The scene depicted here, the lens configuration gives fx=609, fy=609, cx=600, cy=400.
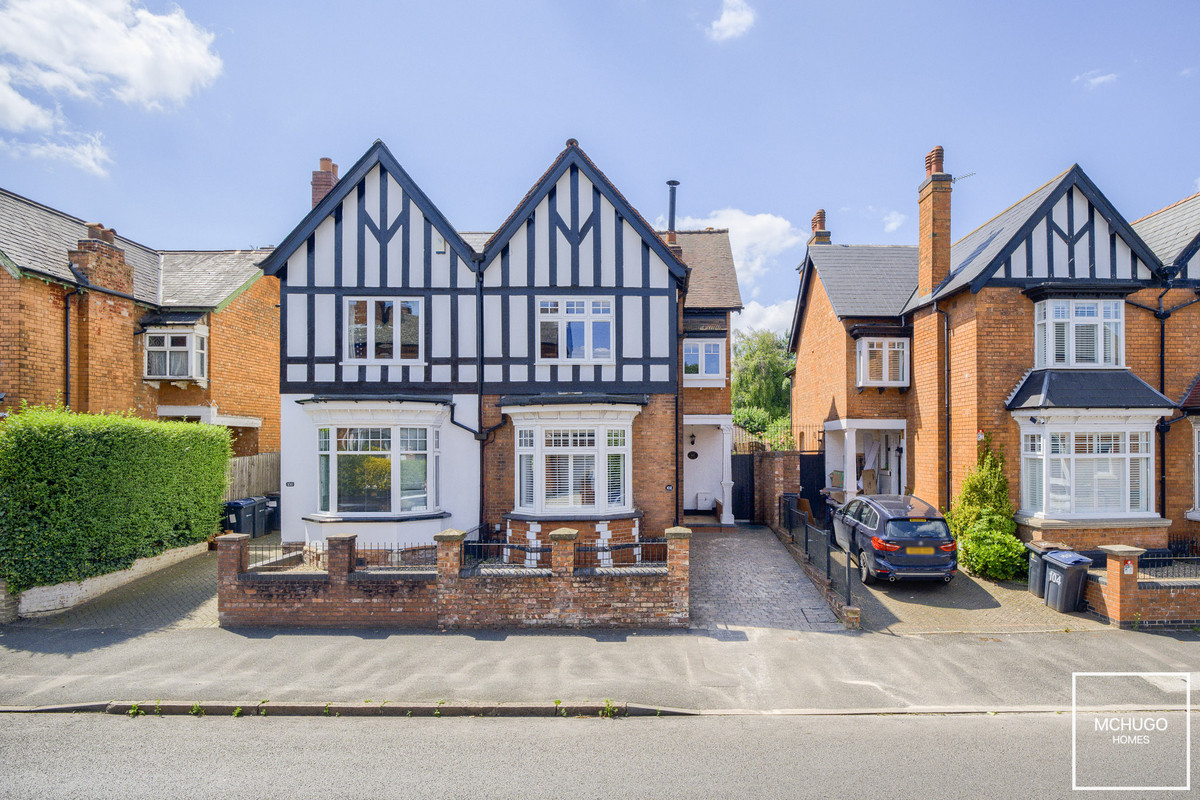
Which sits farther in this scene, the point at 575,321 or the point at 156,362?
the point at 156,362

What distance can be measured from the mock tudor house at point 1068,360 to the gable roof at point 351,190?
12.8 metres

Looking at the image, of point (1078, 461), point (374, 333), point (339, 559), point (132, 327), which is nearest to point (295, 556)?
point (339, 559)

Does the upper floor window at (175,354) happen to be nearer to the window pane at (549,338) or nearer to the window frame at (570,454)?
→ the window pane at (549,338)

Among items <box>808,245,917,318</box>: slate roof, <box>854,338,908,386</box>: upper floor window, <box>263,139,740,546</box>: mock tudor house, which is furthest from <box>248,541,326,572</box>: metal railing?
<box>808,245,917,318</box>: slate roof

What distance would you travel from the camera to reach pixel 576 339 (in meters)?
14.8

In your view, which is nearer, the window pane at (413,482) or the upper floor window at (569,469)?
the upper floor window at (569,469)

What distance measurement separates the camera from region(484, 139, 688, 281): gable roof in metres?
14.5

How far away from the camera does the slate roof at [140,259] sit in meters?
16.9

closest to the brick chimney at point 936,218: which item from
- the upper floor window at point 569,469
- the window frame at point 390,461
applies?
the upper floor window at point 569,469

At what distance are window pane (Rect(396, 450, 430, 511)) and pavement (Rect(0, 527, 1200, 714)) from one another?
12.4 feet

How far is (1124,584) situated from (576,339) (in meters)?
11.7

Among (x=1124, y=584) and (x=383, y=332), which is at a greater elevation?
(x=383, y=332)

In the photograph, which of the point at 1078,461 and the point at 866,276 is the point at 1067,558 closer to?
the point at 1078,461

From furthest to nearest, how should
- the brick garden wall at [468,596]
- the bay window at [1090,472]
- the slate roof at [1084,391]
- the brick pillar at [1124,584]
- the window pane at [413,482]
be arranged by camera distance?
the bay window at [1090,472] < the slate roof at [1084,391] < the window pane at [413,482] < the brick pillar at [1124,584] < the brick garden wall at [468,596]
